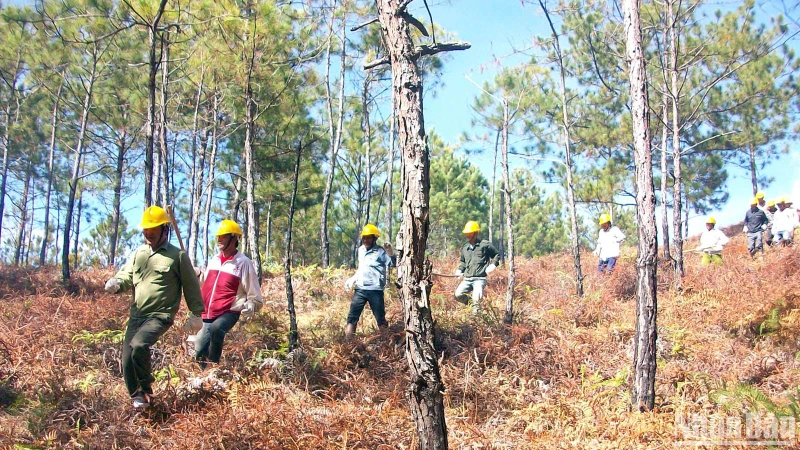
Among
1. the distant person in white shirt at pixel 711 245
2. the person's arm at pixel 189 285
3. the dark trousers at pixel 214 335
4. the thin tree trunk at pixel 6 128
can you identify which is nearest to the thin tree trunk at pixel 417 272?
the person's arm at pixel 189 285

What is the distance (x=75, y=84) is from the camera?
54.2ft

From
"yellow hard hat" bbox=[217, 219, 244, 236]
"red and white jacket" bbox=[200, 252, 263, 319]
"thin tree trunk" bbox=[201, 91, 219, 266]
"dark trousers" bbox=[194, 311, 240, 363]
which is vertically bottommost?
"dark trousers" bbox=[194, 311, 240, 363]

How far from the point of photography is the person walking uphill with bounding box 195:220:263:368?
5.26m

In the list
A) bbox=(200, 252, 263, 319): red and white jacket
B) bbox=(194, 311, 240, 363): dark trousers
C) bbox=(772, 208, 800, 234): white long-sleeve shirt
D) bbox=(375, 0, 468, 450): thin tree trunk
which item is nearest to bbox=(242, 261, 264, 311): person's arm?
Result: bbox=(200, 252, 263, 319): red and white jacket

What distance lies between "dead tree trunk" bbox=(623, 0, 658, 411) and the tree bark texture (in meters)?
2.62

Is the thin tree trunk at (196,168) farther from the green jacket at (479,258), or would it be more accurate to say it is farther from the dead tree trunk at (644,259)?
the dead tree trunk at (644,259)

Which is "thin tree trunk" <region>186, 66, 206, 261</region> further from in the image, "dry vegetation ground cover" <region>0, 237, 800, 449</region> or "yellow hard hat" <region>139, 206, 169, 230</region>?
"yellow hard hat" <region>139, 206, 169, 230</region>

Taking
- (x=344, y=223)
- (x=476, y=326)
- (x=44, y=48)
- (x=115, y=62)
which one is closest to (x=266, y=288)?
(x=476, y=326)

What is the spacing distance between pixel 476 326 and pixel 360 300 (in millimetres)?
1690

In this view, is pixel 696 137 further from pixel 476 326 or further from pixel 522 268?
pixel 476 326

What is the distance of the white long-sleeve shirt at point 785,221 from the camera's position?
11.9 m

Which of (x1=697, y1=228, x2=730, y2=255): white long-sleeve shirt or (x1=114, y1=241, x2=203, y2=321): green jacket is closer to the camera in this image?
(x1=114, y1=241, x2=203, y2=321): green jacket

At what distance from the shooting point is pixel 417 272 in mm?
3406

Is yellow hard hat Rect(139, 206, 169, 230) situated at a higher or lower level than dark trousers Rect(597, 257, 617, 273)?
higher
